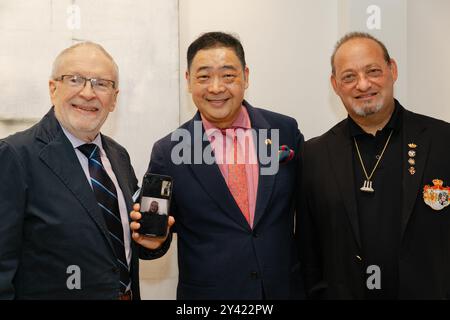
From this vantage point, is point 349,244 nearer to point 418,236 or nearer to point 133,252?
point 418,236

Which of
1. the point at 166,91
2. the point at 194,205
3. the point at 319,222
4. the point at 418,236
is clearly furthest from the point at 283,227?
the point at 166,91

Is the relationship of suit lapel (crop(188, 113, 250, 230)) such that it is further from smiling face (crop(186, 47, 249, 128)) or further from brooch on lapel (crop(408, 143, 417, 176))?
brooch on lapel (crop(408, 143, 417, 176))

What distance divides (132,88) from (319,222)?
5.65 ft

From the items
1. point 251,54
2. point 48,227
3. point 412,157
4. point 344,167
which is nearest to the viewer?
point 48,227

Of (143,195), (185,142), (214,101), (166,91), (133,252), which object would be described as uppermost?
(166,91)

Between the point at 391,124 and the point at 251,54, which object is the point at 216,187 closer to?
the point at 391,124

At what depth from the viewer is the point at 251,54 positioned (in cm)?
350

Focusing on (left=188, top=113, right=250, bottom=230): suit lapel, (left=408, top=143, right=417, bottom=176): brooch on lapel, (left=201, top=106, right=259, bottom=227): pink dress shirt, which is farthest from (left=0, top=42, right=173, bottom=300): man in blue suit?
(left=408, top=143, right=417, bottom=176): brooch on lapel

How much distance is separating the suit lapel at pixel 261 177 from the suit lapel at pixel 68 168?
754mm

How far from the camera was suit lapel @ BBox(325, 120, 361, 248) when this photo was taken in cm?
227

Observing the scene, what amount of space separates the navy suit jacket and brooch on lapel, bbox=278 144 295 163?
0.05 meters

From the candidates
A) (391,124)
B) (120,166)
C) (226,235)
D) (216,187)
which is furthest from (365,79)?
(120,166)

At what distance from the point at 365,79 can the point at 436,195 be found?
27.4 inches

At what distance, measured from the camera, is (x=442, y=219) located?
7.21ft
